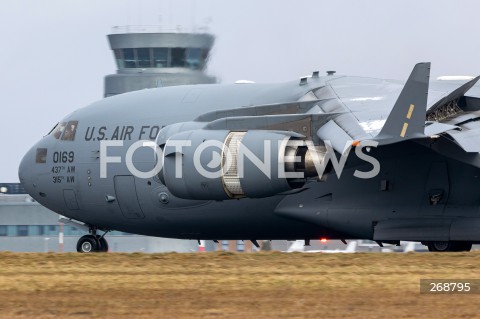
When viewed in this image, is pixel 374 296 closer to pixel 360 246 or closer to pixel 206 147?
pixel 206 147

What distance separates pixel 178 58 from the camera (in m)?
53.4

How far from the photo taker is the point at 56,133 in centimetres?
2567

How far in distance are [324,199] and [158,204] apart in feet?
12.0

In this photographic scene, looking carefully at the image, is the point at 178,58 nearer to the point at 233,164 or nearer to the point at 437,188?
the point at 437,188

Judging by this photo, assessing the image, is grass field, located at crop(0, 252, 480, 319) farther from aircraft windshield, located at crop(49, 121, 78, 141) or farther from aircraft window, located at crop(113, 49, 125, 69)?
aircraft window, located at crop(113, 49, 125, 69)

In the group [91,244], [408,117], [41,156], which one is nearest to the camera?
[408,117]

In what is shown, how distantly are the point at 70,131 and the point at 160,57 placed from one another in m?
29.0

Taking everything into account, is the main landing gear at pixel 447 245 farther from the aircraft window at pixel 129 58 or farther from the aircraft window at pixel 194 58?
the aircraft window at pixel 129 58

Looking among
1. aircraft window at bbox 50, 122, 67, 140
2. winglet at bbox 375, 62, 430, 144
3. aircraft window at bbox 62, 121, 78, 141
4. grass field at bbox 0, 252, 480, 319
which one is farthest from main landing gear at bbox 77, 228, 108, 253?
winglet at bbox 375, 62, 430, 144

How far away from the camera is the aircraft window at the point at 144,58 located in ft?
178

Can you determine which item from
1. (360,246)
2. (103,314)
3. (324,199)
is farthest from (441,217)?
(360,246)

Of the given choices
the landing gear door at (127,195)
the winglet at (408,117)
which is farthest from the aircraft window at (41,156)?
the winglet at (408,117)

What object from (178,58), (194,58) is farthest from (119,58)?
(194,58)

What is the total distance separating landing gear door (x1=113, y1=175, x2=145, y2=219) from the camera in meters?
24.2
